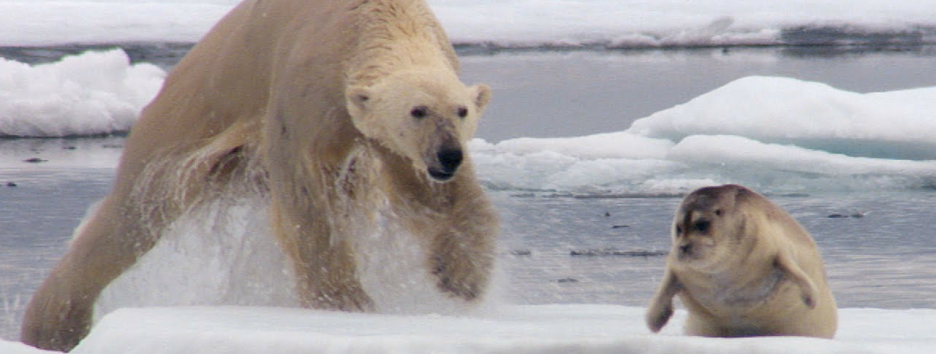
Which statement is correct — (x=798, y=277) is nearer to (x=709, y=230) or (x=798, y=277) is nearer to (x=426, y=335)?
(x=709, y=230)

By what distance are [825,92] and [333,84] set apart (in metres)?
7.36

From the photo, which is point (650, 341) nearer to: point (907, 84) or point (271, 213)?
point (271, 213)

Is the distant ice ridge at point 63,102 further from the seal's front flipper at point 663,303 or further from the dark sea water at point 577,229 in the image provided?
the seal's front flipper at point 663,303

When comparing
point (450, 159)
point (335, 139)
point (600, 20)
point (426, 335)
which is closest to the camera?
point (426, 335)

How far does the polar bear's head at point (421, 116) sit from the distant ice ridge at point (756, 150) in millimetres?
5837


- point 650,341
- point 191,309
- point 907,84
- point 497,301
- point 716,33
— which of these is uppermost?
point 650,341

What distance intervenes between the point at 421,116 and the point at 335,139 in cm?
40

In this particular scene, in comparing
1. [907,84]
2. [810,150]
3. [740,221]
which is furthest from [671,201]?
[907,84]

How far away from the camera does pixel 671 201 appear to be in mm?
9727

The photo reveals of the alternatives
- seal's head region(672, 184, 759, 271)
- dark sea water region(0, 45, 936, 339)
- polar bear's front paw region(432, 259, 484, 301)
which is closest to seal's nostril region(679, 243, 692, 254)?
seal's head region(672, 184, 759, 271)

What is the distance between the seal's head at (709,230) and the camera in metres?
3.52

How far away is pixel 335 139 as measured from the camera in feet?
14.7

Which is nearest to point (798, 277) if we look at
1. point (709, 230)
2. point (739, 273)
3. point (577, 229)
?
point (739, 273)

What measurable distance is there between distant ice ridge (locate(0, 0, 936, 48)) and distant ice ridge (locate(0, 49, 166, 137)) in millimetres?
7852
